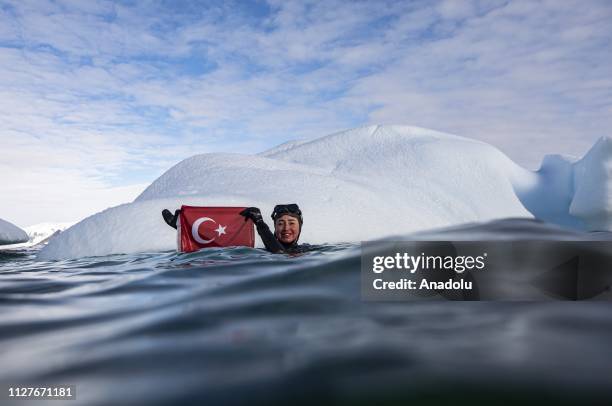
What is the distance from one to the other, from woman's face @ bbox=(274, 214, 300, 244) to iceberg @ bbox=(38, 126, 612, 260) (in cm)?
273

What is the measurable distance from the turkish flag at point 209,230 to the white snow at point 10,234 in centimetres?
1852

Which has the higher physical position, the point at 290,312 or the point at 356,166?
the point at 356,166

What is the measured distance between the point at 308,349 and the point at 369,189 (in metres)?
9.90

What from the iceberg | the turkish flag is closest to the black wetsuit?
the turkish flag

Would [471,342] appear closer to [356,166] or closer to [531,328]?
[531,328]

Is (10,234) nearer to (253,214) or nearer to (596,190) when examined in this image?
(253,214)

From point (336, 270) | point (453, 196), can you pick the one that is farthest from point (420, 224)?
point (336, 270)

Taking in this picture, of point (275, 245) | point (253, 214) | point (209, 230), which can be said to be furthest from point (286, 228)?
point (209, 230)

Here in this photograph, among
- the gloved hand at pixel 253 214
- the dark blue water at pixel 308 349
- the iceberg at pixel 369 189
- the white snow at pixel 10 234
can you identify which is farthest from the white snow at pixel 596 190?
the white snow at pixel 10 234

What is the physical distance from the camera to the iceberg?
784 cm

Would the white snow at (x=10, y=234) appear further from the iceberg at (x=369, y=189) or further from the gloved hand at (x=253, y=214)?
the gloved hand at (x=253, y=214)

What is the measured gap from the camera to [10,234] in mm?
20688

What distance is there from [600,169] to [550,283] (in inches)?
673

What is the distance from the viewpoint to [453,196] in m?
13.7
